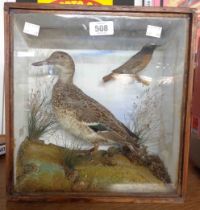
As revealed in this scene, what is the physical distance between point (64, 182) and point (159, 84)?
0.28 meters

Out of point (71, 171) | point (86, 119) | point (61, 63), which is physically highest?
point (61, 63)

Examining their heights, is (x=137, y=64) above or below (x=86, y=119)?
above

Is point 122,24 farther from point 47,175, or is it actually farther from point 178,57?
point 47,175

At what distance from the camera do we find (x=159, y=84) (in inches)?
23.0

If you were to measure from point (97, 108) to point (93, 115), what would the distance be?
0.07 ft

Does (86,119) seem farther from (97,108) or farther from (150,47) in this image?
(150,47)

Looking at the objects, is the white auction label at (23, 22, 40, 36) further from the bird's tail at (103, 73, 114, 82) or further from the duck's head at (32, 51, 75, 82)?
the bird's tail at (103, 73, 114, 82)

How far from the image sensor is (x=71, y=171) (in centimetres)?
56

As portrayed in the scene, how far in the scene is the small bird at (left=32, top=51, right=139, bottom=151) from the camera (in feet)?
1.83

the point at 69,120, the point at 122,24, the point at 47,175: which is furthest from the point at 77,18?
the point at 47,175

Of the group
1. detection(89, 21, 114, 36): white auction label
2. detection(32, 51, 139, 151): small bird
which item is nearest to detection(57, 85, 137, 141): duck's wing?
detection(32, 51, 139, 151): small bird

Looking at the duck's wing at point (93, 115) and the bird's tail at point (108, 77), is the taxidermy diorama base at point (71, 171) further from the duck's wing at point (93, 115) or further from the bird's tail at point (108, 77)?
the bird's tail at point (108, 77)

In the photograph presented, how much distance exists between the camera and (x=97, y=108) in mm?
574

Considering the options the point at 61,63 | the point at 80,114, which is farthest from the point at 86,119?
the point at 61,63
